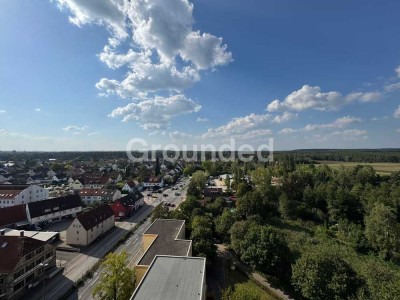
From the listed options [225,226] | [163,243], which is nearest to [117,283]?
[163,243]

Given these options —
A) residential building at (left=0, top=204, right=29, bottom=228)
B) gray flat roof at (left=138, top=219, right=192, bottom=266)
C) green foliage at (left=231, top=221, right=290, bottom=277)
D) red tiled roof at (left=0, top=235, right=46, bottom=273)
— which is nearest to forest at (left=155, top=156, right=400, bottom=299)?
green foliage at (left=231, top=221, right=290, bottom=277)

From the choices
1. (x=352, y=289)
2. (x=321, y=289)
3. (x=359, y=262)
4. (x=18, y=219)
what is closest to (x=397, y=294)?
(x=352, y=289)

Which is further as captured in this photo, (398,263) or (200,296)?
(398,263)

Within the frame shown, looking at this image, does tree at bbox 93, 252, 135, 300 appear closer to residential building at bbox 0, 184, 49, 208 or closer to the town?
the town

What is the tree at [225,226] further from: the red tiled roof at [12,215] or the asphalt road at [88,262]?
the red tiled roof at [12,215]

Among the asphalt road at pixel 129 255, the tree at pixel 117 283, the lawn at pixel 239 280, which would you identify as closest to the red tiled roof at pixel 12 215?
the asphalt road at pixel 129 255

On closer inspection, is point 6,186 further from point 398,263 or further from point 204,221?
point 398,263
